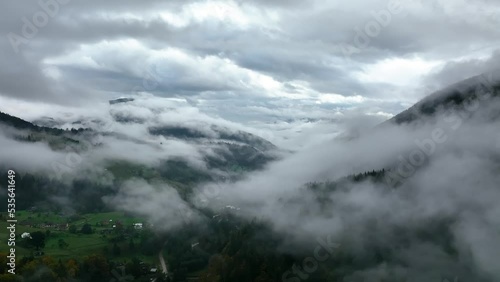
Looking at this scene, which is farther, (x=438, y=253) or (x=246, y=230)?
(x=246, y=230)

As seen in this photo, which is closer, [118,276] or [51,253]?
[118,276]

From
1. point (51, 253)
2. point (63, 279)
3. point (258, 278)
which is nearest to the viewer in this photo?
point (63, 279)

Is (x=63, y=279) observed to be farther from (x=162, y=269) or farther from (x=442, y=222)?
(x=442, y=222)

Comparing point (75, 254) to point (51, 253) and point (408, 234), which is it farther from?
point (408, 234)

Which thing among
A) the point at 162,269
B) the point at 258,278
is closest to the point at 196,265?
the point at 162,269

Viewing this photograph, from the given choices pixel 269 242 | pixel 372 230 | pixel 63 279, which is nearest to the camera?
pixel 63 279

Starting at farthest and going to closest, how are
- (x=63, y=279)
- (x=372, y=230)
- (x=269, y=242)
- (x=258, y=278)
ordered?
(x=372, y=230) → (x=269, y=242) → (x=258, y=278) → (x=63, y=279)

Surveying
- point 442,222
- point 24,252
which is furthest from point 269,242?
point 24,252

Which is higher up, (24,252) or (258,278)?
(24,252)

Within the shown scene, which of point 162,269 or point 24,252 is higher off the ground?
point 24,252
